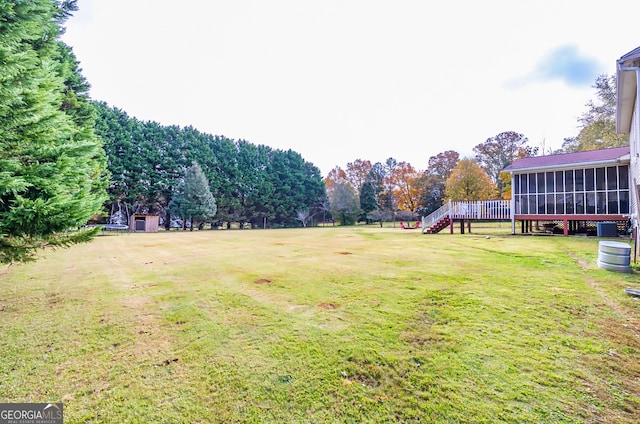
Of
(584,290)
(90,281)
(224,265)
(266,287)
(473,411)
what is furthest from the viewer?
(224,265)

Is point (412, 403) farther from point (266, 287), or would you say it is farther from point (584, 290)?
point (584, 290)

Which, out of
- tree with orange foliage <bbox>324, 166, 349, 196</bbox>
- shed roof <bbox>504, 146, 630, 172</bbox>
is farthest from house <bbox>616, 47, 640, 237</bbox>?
tree with orange foliage <bbox>324, 166, 349, 196</bbox>

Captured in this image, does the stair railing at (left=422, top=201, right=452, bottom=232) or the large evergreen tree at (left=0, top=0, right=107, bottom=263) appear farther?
the stair railing at (left=422, top=201, right=452, bottom=232)

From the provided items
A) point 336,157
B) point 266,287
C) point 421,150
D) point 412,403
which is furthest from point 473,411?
point 336,157

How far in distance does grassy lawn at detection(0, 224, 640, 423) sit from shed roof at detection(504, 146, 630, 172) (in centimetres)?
1222

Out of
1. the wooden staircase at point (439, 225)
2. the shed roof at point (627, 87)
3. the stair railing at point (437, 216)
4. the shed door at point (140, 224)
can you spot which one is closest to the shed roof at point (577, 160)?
the shed roof at point (627, 87)

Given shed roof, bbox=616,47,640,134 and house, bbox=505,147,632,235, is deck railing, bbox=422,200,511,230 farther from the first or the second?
shed roof, bbox=616,47,640,134

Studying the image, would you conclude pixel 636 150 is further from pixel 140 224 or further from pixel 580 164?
pixel 140 224

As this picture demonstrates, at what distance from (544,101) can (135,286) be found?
106 ft

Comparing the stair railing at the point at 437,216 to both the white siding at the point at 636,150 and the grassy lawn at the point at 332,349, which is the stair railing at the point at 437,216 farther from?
the grassy lawn at the point at 332,349

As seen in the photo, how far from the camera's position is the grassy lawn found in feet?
7.59

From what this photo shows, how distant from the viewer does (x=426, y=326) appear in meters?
3.73

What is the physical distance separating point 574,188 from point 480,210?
189 inches

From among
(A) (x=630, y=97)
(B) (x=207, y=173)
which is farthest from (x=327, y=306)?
(B) (x=207, y=173)
